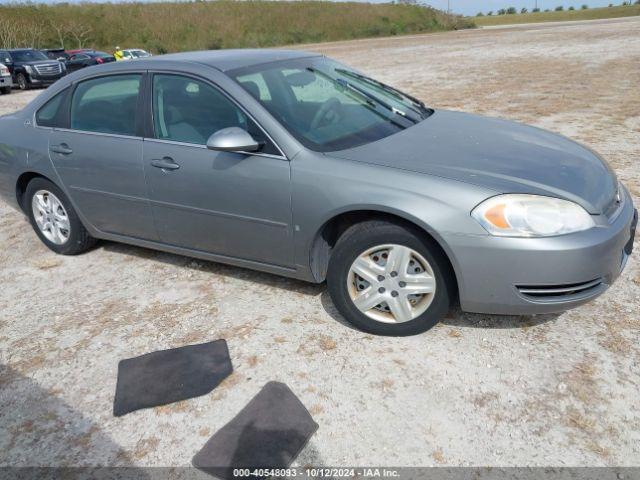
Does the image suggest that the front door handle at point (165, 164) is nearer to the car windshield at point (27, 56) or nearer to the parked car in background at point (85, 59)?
the car windshield at point (27, 56)

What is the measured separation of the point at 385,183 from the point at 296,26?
179ft

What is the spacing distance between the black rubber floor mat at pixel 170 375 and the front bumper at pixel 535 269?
1.41 metres

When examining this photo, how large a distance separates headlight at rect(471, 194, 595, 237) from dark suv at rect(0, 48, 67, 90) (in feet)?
70.0

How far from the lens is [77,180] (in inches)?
166

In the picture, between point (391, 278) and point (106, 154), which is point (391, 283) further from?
point (106, 154)

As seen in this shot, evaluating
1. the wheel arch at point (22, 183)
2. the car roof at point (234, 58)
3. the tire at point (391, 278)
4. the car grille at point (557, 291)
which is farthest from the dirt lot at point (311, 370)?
the car roof at point (234, 58)

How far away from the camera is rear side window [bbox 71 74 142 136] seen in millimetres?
3883

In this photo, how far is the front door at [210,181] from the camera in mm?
3311

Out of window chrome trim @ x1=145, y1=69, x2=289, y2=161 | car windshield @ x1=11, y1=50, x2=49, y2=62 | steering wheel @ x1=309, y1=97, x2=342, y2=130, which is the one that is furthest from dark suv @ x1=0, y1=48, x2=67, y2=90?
steering wheel @ x1=309, y1=97, x2=342, y2=130

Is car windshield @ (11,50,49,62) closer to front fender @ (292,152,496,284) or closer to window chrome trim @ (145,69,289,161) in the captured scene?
window chrome trim @ (145,69,289,161)

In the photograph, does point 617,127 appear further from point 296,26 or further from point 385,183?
point 296,26

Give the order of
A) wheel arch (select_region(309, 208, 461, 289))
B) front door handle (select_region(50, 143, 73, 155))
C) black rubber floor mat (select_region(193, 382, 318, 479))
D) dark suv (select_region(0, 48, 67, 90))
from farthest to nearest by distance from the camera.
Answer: dark suv (select_region(0, 48, 67, 90)) < front door handle (select_region(50, 143, 73, 155)) < wheel arch (select_region(309, 208, 461, 289)) < black rubber floor mat (select_region(193, 382, 318, 479))

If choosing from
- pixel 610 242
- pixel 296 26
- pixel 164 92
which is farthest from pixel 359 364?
pixel 296 26

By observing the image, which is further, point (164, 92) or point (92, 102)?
point (92, 102)
